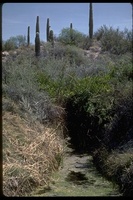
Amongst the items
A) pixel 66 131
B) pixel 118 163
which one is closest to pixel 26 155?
pixel 118 163

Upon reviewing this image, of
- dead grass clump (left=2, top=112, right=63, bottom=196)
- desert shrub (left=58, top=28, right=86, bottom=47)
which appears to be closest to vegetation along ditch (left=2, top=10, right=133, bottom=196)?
dead grass clump (left=2, top=112, right=63, bottom=196)

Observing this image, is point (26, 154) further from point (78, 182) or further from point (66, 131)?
point (66, 131)

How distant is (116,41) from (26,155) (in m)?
23.5

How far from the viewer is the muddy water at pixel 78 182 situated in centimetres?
798

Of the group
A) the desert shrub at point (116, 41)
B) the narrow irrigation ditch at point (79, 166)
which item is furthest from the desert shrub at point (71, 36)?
the narrow irrigation ditch at point (79, 166)

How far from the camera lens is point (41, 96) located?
12.0 metres

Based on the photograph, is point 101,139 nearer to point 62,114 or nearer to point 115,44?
point 62,114

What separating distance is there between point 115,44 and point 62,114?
1913 centimetres

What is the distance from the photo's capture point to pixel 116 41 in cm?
3081

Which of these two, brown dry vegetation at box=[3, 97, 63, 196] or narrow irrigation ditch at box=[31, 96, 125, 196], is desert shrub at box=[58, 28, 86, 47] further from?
brown dry vegetation at box=[3, 97, 63, 196]

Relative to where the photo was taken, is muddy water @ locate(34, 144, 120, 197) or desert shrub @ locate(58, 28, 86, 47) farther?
desert shrub @ locate(58, 28, 86, 47)

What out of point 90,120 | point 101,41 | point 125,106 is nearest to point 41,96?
point 90,120

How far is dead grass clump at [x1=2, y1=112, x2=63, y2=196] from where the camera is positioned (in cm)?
766

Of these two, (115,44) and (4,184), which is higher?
(115,44)
